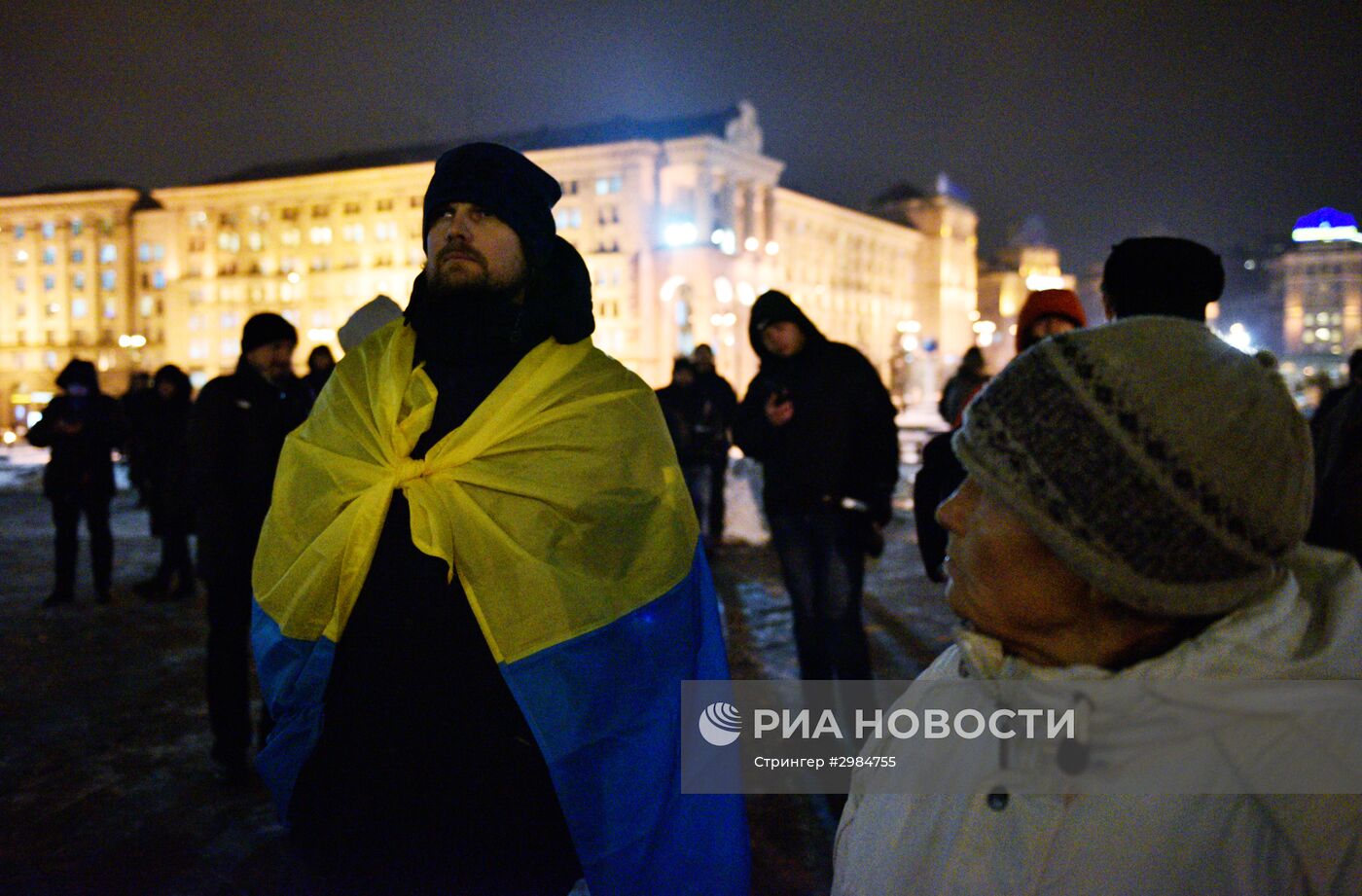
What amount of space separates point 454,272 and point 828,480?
2.75 metres

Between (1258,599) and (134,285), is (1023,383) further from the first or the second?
(134,285)

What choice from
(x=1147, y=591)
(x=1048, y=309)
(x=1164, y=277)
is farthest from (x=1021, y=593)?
(x=1048, y=309)

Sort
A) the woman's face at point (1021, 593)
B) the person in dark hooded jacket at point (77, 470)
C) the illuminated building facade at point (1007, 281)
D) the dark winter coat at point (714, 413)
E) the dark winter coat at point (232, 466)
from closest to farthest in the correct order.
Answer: the woman's face at point (1021, 593) < the dark winter coat at point (232, 466) < the person in dark hooded jacket at point (77, 470) < the dark winter coat at point (714, 413) < the illuminated building facade at point (1007, 281)

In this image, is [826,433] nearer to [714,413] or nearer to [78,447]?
[714,413]

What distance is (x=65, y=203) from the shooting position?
83.1 metres

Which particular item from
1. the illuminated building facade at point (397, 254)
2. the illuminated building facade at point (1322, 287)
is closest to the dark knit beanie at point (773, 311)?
the illuminated building facade at point (1322, 287)

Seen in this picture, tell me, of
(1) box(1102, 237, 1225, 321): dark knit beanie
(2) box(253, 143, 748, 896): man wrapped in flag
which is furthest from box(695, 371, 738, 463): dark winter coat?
(2) box(253, 143, 748, 896): man wrapped in flag

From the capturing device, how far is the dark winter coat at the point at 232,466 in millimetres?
4434

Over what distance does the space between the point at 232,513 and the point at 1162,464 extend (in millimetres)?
4214

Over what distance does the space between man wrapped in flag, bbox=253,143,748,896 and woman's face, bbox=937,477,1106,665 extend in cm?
110

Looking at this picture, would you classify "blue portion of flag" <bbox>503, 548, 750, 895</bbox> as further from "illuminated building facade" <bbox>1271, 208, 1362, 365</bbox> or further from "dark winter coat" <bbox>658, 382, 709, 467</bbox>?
"dark winter coat" <bbox>658, 382, 709, 467</bbox>

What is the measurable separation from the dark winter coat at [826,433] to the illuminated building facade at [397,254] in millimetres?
52330

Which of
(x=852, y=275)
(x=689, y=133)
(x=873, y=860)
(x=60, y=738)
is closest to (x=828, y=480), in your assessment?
(x=873, y=860)

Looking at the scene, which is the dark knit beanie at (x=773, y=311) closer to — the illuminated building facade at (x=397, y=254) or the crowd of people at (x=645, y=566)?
the crowd of people at (x=645, y=566)
